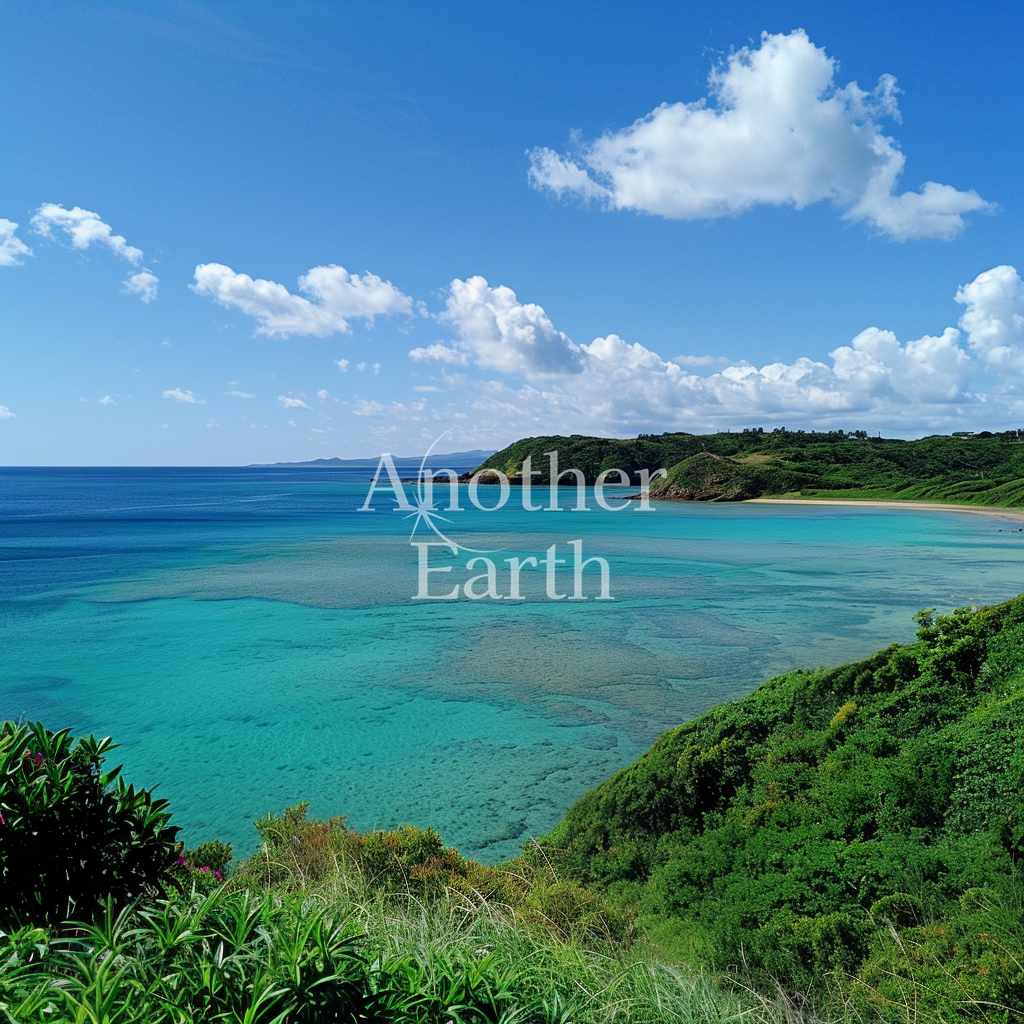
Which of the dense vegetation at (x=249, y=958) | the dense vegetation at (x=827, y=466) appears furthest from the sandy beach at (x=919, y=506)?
the dense vegetation at (x=249, y=958)

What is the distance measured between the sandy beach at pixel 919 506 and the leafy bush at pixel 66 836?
73.1 m

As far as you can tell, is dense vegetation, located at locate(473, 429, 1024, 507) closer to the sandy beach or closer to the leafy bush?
the sandy beach

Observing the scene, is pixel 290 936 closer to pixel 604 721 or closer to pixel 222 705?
pixel 604 721

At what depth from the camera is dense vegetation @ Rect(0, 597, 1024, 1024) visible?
300 cm

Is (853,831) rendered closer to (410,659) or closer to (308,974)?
(308,974)

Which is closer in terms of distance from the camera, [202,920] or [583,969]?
[202,920]

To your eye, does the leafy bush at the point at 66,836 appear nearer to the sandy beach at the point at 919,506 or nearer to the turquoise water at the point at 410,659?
the turquoise water at the point at 410,659

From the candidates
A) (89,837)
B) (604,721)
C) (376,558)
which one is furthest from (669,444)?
(89,837)

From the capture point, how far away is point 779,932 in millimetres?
5109

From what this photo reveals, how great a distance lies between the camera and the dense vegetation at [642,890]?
9.84 feet

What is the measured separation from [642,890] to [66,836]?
5.37 metres

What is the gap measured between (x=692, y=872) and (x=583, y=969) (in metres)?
2.55

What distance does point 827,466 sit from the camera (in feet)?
368

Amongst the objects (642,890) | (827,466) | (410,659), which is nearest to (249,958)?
(642,890)
